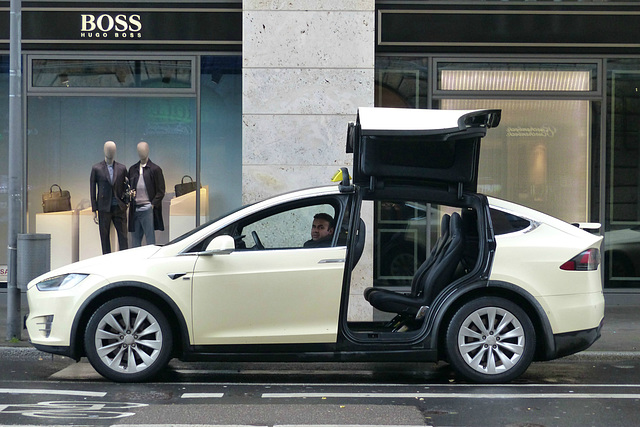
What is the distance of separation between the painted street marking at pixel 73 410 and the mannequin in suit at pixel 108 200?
679 centimetres

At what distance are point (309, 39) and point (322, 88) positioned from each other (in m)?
0.67

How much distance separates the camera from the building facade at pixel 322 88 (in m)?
12.4

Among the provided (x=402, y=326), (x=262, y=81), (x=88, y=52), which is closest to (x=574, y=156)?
(x=262, y=81)

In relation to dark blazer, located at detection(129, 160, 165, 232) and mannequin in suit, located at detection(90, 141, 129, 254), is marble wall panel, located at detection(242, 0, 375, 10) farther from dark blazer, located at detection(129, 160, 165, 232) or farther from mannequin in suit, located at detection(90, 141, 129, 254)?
mannequin in suit, located at detection(90, 141, 129, 254)

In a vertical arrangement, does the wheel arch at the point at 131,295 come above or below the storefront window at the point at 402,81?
below

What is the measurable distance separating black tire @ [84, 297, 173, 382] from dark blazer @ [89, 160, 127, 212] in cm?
597

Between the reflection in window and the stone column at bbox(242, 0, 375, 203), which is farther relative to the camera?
the reflection in window

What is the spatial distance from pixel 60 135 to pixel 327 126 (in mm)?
4000

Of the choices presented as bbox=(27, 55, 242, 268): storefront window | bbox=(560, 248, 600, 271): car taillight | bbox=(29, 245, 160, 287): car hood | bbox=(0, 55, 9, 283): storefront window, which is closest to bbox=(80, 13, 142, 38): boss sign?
bbox=(27, 55, 242, 268): storefront window

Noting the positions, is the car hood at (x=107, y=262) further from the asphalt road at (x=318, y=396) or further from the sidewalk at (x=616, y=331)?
the sidewalk at (x=616, y=331)

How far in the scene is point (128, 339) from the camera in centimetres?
762

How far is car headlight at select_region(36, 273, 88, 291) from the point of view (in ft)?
25.4

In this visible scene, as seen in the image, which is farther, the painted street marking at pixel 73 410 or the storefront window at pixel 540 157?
the storefront window at pixel 540 157

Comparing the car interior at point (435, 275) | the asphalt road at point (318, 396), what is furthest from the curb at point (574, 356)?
the car interior at point (435, 275)
